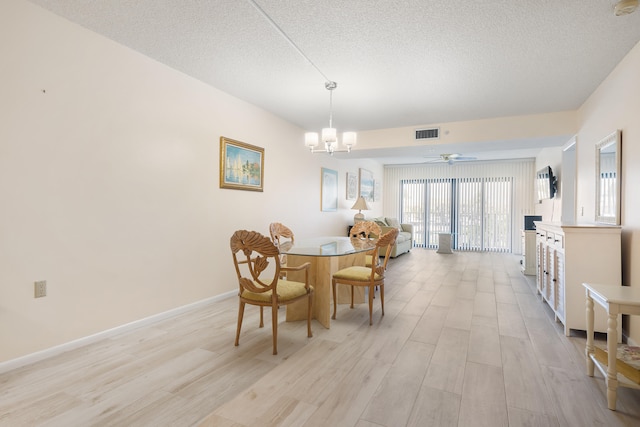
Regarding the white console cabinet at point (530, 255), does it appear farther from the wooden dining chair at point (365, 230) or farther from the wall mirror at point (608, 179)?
the wooden dining chair at point (365, 230)

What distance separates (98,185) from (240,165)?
67.3 inches

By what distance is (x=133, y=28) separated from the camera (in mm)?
2461

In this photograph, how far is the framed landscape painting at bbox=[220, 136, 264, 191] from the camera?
3.78 meters

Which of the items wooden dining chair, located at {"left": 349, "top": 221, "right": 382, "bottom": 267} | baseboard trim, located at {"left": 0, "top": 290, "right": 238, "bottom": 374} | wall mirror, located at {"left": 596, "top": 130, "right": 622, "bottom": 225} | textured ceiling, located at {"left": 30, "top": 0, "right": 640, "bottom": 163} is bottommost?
baseboard trim, located at {"left": 0, "top": 290, "right": 238, "bottom": 374}

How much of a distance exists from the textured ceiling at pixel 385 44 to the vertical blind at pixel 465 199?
4959 mm

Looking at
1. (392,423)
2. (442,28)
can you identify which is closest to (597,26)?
(442,28)

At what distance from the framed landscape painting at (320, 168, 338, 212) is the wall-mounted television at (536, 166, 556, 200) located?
13.1 ft

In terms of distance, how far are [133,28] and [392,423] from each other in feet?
10.6

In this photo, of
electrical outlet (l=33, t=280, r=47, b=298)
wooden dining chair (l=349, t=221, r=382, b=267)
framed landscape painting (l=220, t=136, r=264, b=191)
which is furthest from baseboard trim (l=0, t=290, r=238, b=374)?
wooden dining chair (l=349, t=221, r=382, b=267)

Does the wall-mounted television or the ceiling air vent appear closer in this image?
the ceiling air vent

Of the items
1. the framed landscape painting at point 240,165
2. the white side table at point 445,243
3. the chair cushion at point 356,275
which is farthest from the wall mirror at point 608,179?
the white side table at point 445,243

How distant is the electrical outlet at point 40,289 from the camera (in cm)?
222

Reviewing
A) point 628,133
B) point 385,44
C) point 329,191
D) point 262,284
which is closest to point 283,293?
point 262,284

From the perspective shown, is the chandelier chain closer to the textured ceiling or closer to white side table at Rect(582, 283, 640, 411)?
the textured ceiling
